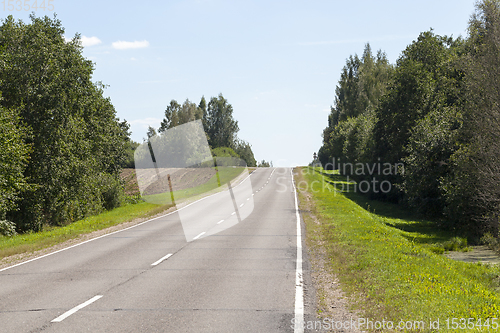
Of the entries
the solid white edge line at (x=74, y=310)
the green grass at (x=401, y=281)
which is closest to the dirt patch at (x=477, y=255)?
the green grass at (x=401, y=281)

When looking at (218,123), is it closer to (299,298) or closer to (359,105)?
(359,105)

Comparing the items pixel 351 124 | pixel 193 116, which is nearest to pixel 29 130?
pixel 351 124

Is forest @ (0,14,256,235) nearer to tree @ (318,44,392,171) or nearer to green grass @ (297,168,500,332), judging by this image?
green grass @ (297,168,500,332)

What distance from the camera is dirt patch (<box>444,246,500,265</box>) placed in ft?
61.2

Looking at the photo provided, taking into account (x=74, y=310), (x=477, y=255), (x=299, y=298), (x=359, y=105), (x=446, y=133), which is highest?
(x=359, y=105)

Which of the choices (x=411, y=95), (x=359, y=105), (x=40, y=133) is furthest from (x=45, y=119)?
(x=359, y=105)

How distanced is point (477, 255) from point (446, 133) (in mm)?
12676

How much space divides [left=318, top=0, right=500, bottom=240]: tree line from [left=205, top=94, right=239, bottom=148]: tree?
67870 millimetres

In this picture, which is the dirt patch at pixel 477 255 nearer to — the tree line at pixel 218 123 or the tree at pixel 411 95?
the tree at pixel 411 95

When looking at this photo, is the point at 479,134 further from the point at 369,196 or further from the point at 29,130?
the point at 369,196

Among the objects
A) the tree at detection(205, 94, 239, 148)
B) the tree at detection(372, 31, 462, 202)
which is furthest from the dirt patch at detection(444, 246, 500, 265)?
the tree at detection(205, 94, 239, 148)

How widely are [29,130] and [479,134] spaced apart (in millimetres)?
25238

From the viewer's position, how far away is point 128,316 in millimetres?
7188

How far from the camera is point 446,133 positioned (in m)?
30.5
